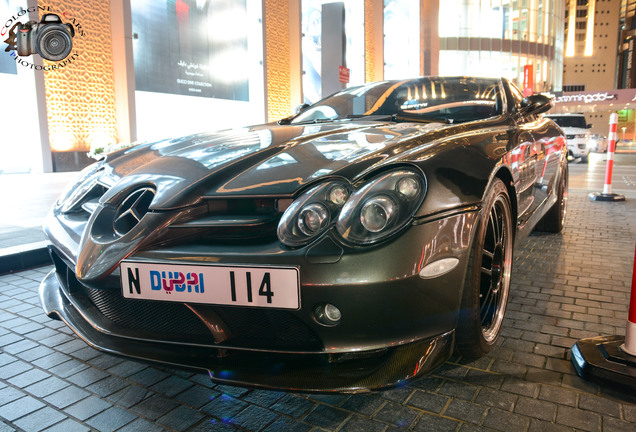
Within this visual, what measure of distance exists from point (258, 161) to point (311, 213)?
0.45 metres

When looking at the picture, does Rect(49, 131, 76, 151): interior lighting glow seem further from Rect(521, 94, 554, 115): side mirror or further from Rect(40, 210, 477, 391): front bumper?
Rect(40, 210, 477, 391): front bumper

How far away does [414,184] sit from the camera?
1467 mm

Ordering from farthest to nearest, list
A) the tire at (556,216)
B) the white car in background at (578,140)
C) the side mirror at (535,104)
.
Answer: the white car in background at (578,140) → the tire at (556,216) → the side mirror at (535,104)

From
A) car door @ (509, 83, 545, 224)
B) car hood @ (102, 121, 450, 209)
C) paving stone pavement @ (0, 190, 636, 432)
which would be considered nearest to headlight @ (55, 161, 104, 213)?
car hood @ (102, 121, 450, 209)

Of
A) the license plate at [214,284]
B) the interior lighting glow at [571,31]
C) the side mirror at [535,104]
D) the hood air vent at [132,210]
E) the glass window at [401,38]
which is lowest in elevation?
the license plate at [214,284]

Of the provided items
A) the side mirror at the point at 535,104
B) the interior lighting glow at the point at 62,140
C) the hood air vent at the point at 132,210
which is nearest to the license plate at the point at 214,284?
the hood air vent at the point at 132,210

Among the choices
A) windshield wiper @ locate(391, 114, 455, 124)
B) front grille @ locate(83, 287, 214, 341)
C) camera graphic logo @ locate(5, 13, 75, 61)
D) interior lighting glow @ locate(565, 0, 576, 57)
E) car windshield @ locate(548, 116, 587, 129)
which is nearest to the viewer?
front grille @ locate(83, 287, 214, 341)

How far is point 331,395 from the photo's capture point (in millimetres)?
1631

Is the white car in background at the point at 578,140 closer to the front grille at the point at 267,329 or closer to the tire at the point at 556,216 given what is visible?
the tire at the point at 556,216

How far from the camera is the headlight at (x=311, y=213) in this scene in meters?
1.41

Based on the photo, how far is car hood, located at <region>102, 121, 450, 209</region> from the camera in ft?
5.22

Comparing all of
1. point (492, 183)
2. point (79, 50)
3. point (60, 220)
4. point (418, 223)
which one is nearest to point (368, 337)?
point (418, 223)

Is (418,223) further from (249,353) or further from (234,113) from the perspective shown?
(234,113)

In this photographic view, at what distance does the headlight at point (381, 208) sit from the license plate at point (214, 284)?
0.21 metres
